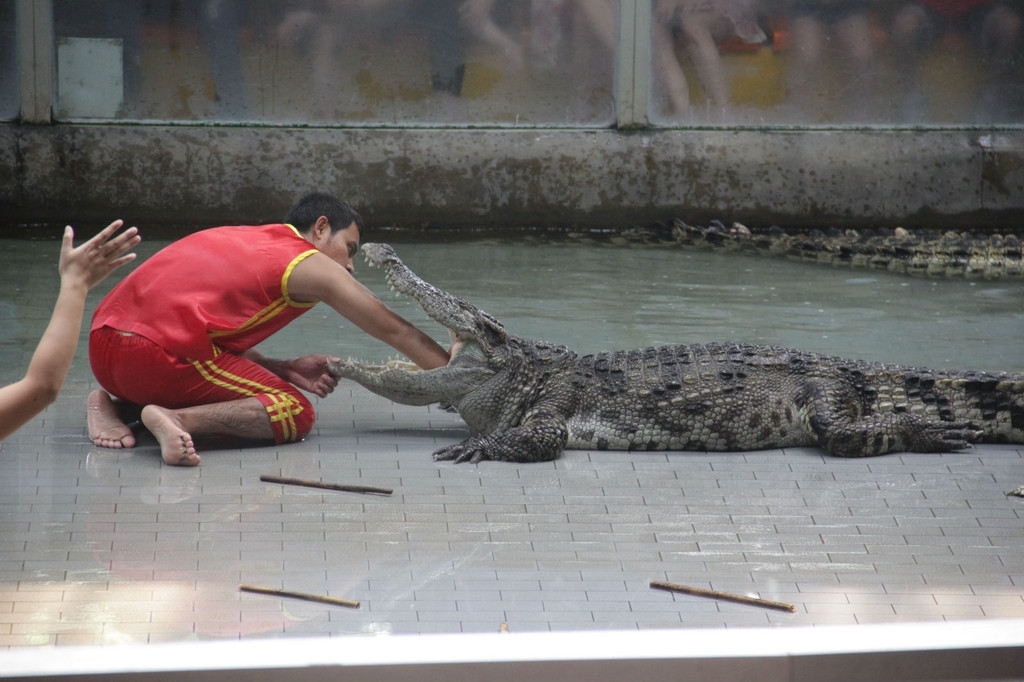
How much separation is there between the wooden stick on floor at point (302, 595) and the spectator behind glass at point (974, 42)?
27.9ft

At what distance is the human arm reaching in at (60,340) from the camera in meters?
2.08

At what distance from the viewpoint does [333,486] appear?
3693mm

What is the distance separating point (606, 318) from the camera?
6.60 m

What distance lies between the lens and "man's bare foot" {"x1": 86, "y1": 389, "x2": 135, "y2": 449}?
159 inches

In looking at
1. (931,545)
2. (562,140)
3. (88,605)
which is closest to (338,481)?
(88,605)

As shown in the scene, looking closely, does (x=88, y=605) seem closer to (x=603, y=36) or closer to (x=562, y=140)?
(x=562, y=140)

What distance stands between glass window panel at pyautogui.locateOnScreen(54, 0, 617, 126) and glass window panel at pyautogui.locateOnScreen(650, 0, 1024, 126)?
0.70 m

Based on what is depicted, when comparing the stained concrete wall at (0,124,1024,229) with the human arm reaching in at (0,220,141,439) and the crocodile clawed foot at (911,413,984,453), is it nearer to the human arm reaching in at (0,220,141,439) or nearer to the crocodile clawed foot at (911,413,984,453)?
the crocodile clawed foot at (911,413,984,453)

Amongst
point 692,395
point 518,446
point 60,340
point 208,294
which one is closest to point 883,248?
point 692,395

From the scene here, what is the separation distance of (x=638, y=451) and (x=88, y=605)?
6.90ft

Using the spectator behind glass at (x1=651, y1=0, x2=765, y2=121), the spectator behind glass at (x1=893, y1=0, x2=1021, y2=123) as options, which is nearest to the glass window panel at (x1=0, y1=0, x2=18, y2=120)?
the spectator behind glass at (x1=651, y1=0, x2=765, y2=121)

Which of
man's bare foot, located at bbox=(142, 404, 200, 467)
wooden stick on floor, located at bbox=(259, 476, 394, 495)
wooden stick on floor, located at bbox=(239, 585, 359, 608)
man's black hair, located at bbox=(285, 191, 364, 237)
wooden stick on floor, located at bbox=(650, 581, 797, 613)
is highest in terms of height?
man's black hair, located at bbox=(285, 191, 364, 237)

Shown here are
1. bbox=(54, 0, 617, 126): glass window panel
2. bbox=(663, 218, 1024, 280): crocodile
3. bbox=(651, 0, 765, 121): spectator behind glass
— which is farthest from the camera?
bbox=(651, 0, 765, 121): spectator behind glass

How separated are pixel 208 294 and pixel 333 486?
2.69 feet
